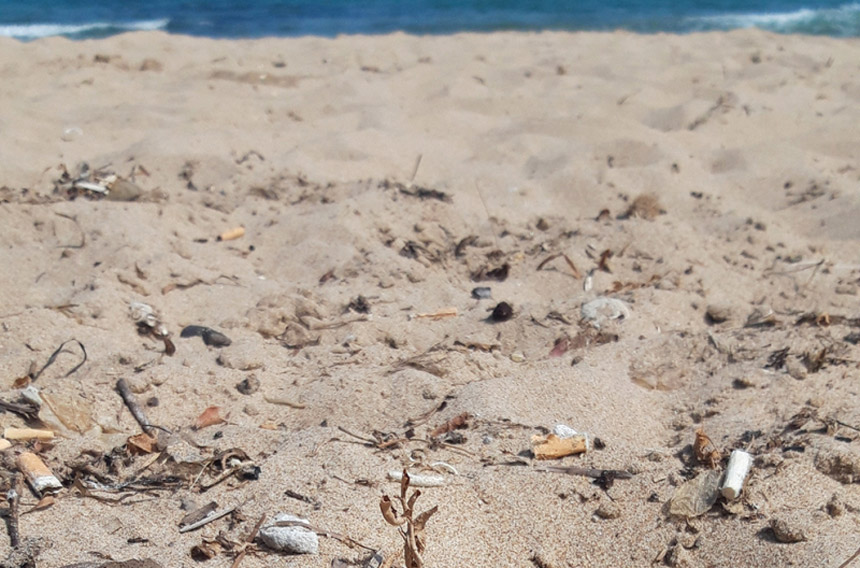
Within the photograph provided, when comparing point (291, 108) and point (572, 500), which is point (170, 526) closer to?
point (572, 500)

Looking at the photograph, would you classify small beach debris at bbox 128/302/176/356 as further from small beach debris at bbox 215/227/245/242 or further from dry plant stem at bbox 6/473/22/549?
dry plant stem at bbox 6/473/22/549

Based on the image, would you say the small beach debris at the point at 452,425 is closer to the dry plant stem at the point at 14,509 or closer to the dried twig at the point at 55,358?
the dry plant stem at the point at 14,509

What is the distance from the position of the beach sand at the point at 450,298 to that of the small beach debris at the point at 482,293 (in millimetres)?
51

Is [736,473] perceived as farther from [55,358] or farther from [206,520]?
[55,358]

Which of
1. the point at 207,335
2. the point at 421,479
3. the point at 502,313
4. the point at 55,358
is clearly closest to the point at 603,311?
the point at 502,313

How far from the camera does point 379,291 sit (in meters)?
2.49

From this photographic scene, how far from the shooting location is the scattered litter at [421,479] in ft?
5.02

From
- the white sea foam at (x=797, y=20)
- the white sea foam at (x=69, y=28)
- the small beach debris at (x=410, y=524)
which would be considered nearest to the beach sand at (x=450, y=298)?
the small beach debris at (x=410, y=524)

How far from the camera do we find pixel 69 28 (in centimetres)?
887

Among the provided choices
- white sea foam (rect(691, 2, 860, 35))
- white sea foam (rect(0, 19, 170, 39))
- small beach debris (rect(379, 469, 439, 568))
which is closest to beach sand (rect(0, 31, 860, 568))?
small beach debris (rect(379, 469, 439, 568))

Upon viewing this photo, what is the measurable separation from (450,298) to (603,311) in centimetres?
49

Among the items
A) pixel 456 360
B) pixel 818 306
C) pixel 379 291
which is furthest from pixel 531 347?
pixel 818 306

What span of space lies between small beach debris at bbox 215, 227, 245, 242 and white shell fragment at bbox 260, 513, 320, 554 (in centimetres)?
166

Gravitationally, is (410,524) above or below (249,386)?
above
